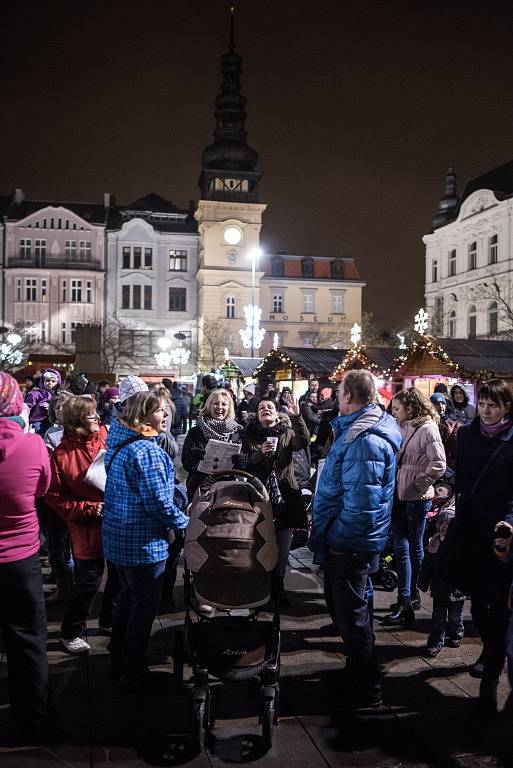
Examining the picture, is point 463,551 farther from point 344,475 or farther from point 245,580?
point 245,580

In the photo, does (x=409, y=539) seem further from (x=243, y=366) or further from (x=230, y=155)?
(x=230, y=155)

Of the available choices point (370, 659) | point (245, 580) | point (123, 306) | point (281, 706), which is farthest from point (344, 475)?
point (123, 306)

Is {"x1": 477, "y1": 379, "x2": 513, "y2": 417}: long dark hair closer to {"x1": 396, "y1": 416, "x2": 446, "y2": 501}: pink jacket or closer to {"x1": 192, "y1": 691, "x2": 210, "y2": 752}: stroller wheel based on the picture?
{"x1": 396, "y1": 416, "x2": 446, "y2": 501}: pink jacket

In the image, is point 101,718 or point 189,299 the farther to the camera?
point 189,299

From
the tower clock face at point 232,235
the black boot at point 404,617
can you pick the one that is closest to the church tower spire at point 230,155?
the tower clock face at point 232,235

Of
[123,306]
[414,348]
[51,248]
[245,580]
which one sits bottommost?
[245,580]

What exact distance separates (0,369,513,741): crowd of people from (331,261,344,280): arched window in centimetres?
6143

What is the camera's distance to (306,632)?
5.62 m

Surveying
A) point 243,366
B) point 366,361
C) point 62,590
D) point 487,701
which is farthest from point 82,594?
point 243,366

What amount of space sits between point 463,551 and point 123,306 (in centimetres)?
5767

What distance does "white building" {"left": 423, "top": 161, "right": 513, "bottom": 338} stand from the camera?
5128cm

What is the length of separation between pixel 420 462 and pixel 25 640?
368 centimetres

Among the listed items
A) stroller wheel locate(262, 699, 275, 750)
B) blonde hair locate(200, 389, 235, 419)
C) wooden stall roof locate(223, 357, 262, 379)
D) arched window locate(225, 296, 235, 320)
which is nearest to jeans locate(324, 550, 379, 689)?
stroller wheel locate(262, 699, 275, 750)

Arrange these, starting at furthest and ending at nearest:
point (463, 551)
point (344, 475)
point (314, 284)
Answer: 1. point (314, 284)
2. point (463, 551)
3. point (344, 475)
